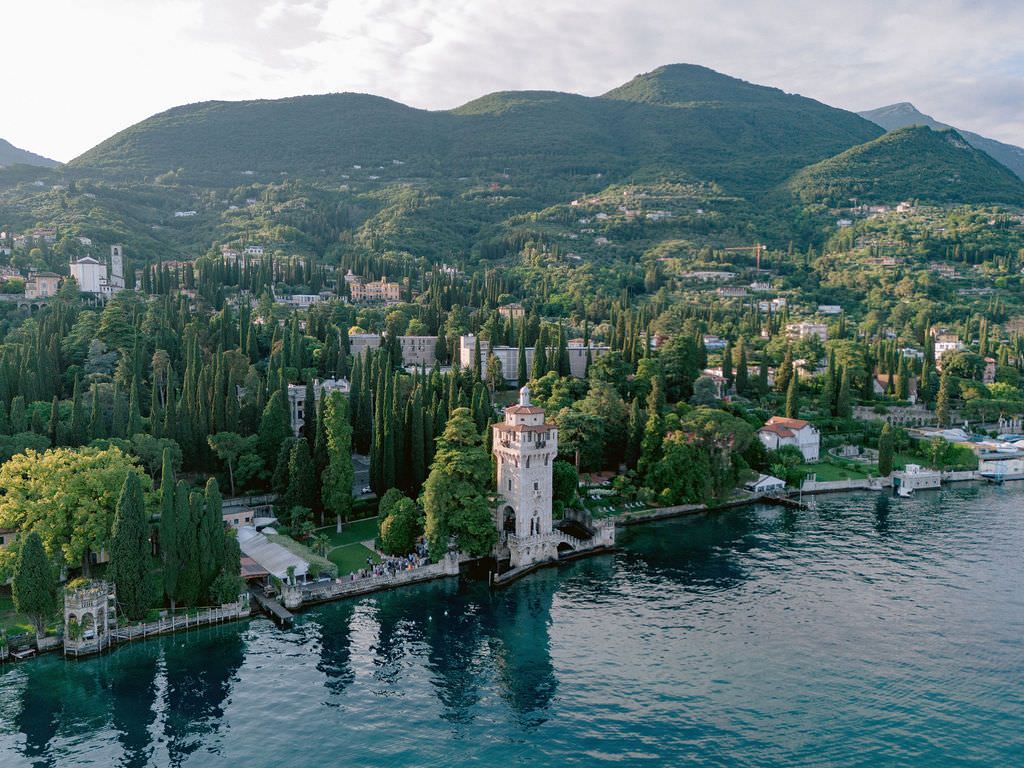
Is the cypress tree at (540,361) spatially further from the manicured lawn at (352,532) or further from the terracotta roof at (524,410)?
the manicured lawn at (352,532)

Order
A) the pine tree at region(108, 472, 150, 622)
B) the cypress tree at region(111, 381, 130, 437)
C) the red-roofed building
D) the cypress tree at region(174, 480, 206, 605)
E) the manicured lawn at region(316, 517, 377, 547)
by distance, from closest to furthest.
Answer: the pine tree at region(108, 472, 150, 622) → the cypress tree at region(174, 480, 206, 605) → the manicured lawn at region(316, 517, 377, 547) → the cypress tree at region(111, 381, 130, 437) → the red-roofed building

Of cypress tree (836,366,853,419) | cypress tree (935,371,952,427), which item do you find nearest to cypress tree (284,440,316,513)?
cypress tree (836,366,853,419)

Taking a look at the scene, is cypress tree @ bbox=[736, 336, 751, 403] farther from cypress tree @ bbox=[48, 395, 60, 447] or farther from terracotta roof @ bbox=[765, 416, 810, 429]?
cypress tree @ bbox=[48, 395, 60, 447]

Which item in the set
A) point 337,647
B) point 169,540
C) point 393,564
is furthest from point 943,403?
point 169,540

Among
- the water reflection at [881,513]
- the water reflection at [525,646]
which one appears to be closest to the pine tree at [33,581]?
the water reflection at [525,646]

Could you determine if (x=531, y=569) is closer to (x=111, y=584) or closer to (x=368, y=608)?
(x=368, y=608)

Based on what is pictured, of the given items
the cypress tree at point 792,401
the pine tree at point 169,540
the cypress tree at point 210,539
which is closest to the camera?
the pine tree at point 169,540
